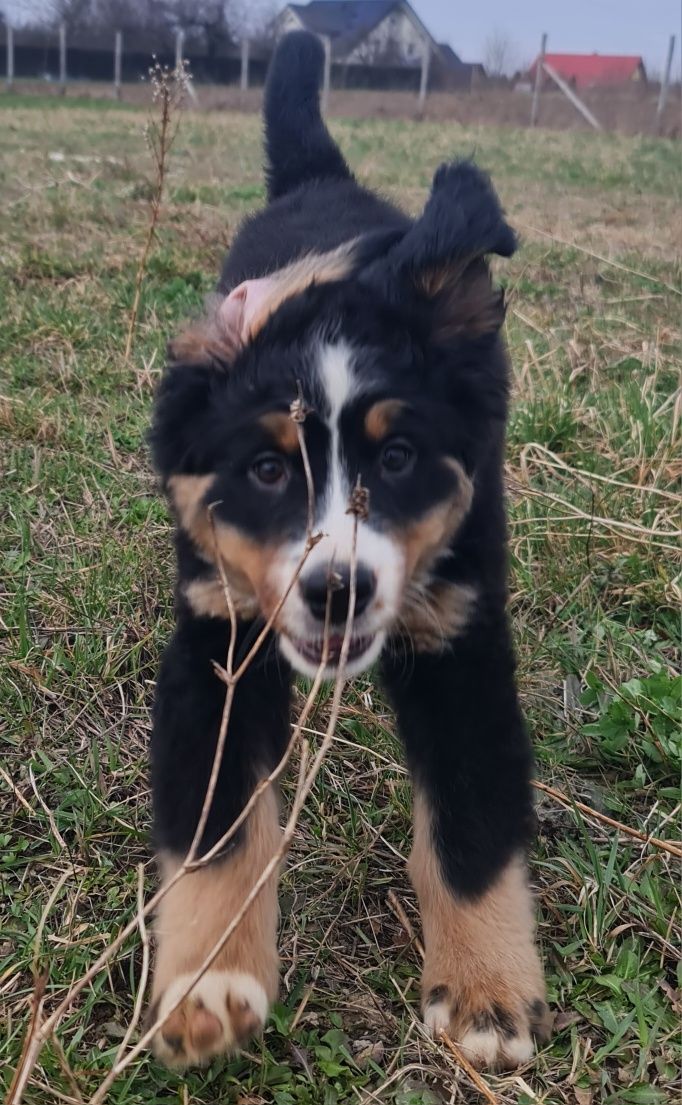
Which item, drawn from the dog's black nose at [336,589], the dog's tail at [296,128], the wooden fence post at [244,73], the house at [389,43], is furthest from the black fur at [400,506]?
the wooden fence post at [244,73]

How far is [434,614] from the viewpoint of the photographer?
2.10 meters

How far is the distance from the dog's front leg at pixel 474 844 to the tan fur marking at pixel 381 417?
46cm

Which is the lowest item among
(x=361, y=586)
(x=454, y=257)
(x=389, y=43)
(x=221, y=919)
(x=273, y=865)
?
(x=221, y=919)

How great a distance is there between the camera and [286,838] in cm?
144

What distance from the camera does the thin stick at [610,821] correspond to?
2117mm

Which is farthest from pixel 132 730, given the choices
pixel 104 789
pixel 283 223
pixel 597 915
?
pixel 283 223

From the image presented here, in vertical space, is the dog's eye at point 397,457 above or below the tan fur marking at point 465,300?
below

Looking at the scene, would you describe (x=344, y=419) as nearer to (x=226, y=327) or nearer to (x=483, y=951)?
(x=226, y=327)

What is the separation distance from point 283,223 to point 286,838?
6.81 ft

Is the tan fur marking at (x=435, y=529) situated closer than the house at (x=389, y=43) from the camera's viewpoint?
Yes

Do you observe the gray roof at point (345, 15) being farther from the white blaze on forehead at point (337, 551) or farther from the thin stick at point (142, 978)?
the thin stick at point (142, 978)

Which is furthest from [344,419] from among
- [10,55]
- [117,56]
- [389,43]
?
[10,55]

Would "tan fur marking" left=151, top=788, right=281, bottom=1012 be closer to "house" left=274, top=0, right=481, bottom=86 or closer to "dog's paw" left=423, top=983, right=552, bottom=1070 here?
"dog's paw" left=423, top=983, right=552, bottom=1070

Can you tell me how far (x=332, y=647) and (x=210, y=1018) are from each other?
0.64 m
